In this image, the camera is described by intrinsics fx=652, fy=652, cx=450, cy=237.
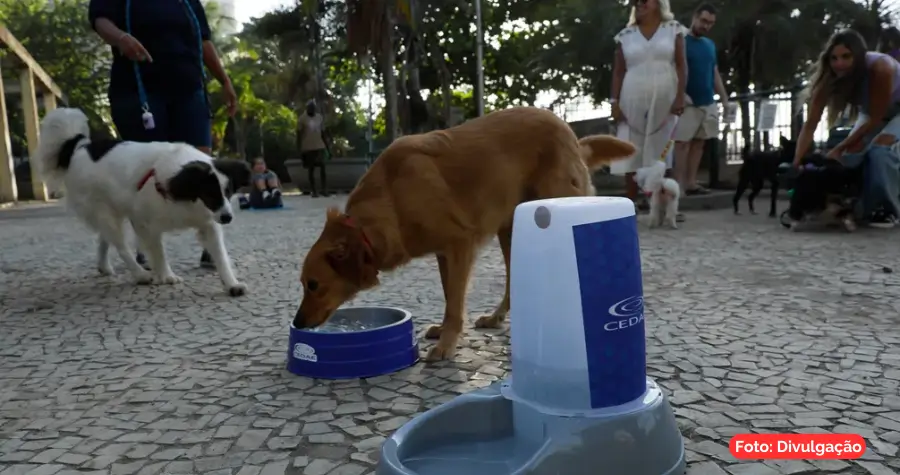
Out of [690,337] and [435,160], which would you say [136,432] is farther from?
[690,337]

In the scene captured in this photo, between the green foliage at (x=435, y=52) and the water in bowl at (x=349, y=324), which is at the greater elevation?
the green foliage at (x=435, y=52)

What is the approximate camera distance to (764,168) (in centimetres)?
838

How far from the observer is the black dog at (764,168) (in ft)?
27.0

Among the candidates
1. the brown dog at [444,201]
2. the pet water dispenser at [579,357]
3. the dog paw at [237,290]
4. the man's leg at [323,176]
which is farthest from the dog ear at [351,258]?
the man's leg at [323,176]

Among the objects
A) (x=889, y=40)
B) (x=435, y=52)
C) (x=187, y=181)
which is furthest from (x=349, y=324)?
(x=435, y=52)

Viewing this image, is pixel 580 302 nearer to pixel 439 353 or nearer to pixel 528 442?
pixel 528 442

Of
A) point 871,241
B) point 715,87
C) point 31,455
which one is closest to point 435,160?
point 31,455

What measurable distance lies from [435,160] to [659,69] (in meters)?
5.07

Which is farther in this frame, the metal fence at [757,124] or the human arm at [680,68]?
the metal fence at [757,124]

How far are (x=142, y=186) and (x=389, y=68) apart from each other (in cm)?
1113

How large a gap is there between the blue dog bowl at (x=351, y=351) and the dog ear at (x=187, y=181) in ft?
6.66

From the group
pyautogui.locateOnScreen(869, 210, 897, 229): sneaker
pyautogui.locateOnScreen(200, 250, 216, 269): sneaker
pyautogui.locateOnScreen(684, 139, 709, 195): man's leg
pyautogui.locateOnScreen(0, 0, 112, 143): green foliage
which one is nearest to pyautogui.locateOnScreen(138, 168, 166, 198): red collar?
pyautogui.locateOnScreen(200, 250, 216, 269): sneaker

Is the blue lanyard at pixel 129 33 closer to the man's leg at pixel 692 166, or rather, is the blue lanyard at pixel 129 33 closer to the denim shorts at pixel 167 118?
the denim shorts at pixel 167 118

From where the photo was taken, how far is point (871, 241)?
18.4ft
